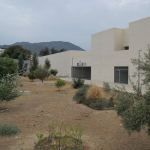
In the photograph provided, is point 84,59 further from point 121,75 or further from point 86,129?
point 86,129

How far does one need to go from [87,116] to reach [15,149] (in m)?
4.04

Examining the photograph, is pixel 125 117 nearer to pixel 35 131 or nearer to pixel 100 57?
pixel 35 131

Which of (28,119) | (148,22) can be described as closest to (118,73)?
(148,22)

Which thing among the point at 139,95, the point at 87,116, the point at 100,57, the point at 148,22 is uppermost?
the point at 148,22

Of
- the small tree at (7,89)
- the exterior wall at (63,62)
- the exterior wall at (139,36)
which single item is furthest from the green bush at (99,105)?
the exterior wall at (63,62)

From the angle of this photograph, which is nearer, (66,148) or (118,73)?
(66,148)

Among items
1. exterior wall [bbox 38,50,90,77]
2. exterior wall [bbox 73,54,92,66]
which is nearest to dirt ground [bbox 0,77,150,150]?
exterior wall [bbox 73,54,92,66]

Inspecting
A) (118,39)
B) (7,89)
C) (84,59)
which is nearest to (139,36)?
(118,39)

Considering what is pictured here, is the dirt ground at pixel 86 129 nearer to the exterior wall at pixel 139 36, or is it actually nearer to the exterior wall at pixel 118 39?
the exterior wall at pixel 139 36

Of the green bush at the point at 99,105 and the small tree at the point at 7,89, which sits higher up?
the small tree at the point at 7,89

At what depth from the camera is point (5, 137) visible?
4574 mm

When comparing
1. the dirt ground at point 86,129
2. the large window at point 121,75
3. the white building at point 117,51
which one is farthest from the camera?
the large window at point 121,75

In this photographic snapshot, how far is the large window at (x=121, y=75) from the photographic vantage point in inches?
816

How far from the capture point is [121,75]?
70.3 feet
